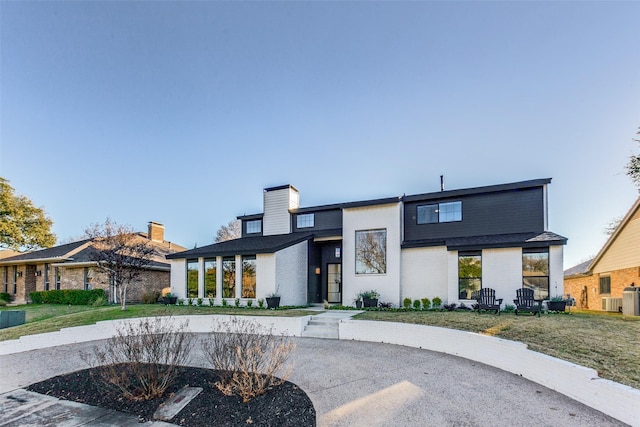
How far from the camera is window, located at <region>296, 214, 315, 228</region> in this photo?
17.3 meters

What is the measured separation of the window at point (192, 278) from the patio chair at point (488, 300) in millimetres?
12412

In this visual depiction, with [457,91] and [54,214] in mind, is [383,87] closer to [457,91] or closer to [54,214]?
[457,91]

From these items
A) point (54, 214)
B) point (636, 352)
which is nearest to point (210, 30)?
point (636, 352)

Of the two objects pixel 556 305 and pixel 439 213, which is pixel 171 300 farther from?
pixel 556 305

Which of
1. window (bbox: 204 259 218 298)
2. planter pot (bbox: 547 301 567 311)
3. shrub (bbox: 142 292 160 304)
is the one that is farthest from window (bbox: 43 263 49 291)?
planter pot (bbox: 547 301 567 311)

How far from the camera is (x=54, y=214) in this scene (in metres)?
31.0

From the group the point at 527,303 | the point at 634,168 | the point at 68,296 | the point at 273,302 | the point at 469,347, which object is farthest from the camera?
the point at 68,296

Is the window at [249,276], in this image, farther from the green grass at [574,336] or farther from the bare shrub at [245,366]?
the bare shrub at [245,366]

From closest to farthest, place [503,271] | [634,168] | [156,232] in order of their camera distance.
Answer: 1. [634,168]
2. [503,271]
3. [156,232]

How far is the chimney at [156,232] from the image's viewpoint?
23969mm

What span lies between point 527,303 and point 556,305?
63.1 inches

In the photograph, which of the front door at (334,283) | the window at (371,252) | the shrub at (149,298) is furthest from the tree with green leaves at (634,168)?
the shrub at (149,298)

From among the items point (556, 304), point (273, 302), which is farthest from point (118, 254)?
point (556, 304)

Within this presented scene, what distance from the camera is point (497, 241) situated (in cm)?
1242
